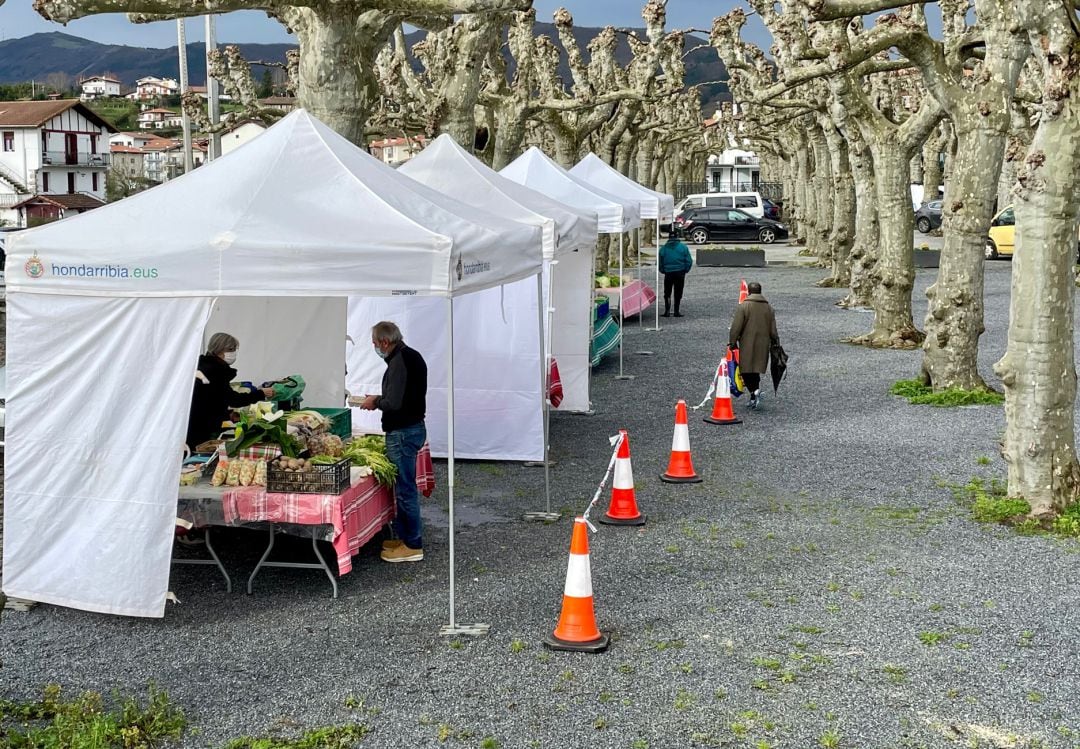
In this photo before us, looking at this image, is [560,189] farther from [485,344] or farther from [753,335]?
[485,344]

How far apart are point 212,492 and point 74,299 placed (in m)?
1.46

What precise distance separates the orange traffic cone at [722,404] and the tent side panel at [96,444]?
7572 mm

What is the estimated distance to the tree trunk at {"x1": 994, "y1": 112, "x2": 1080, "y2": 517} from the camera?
9.42 m

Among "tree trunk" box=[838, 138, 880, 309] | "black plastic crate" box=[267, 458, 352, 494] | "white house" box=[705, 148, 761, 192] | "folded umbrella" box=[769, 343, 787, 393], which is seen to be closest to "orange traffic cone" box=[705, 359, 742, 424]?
"folded umbrella" box=[769, 343, 787, 393]

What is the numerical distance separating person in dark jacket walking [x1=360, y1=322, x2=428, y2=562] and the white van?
4675 cm

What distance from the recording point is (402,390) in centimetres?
845

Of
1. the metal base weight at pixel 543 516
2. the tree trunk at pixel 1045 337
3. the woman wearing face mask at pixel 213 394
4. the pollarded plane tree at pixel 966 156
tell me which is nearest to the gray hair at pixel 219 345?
the woman wearing face mask at pixel 213 394

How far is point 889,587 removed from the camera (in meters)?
8.01

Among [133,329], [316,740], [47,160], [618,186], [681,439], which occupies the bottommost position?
[316,740]

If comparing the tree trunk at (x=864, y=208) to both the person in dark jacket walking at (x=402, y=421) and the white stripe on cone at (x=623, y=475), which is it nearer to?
the white stripe on cone at (x=623, y=475)

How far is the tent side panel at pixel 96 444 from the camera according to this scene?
7441 mm

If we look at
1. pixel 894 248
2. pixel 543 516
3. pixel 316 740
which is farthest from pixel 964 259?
pixel 316 740

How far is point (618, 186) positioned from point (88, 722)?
17587 millimetres

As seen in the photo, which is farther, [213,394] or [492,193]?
[492,193]
